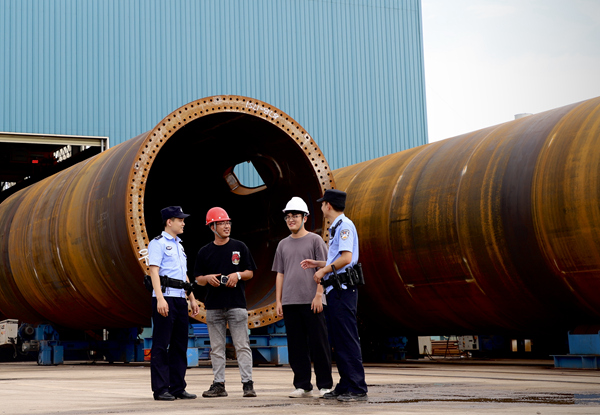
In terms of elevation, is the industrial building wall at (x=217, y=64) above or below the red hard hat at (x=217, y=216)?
above

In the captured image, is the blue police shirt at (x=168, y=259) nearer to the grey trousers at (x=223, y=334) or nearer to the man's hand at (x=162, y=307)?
the man's hand at (x=162, y=307)

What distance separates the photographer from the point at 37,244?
44.4 ft

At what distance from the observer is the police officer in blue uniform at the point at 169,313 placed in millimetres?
6699

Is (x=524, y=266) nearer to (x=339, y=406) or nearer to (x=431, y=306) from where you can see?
(x=431, y=306)

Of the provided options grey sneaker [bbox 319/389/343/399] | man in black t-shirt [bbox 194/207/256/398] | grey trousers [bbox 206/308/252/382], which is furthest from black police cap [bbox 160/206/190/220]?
grey sneaker [bbox 319/389/343/399]

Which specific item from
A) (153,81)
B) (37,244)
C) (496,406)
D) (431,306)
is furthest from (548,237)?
(153,81)

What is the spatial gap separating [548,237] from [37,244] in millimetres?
8626

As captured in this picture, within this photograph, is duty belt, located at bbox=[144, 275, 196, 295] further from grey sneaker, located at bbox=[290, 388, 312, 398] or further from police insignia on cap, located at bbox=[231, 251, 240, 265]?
grey sneaker, located at bbox=[290, 388, 312, 398]

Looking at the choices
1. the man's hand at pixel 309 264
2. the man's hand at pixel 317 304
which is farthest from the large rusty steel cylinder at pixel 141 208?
the man's hand at pixel 317 304

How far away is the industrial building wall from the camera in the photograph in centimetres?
1856

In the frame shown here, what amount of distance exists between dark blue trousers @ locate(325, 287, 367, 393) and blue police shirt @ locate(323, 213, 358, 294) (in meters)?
0.11

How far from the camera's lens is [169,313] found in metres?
6.84

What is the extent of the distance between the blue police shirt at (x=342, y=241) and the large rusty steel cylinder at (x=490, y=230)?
3.89 meters

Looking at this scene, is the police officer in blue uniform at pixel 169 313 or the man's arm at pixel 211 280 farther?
the man's arm at pixel 211 280
